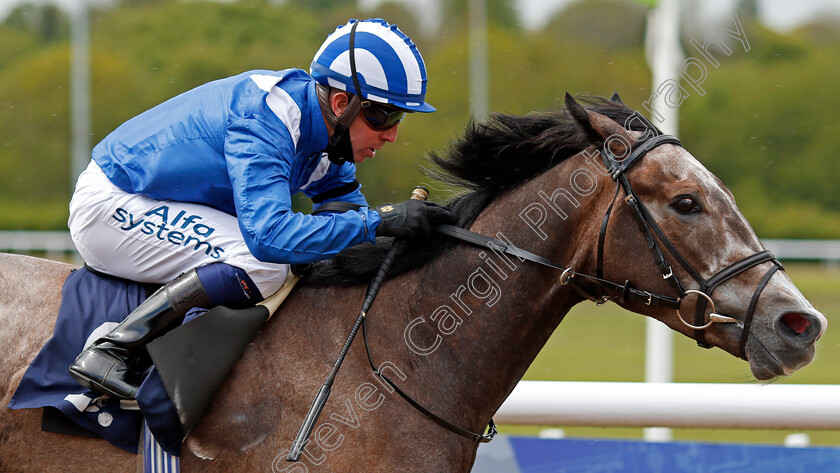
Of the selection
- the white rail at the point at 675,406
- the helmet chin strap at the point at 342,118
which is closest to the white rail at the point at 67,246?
the white rail at the point at 675,406

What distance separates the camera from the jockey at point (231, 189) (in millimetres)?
2451

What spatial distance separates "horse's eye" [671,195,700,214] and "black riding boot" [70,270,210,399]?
143 centimetres

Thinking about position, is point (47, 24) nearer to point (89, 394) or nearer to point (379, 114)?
point (379, 114)

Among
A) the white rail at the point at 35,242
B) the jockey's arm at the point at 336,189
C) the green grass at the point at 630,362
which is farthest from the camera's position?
the white rail at the point at 35,242

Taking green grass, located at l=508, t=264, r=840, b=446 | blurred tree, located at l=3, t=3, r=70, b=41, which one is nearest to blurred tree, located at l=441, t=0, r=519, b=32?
blurred tree, located at l=3, t=3, r=70, b=41

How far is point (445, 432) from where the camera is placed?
2516 millimetres

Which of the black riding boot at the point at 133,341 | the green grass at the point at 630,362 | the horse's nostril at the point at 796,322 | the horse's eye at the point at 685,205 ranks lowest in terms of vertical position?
the black riding boot at the point at 133,341

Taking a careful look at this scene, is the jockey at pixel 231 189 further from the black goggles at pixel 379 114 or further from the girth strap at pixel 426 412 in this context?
the girth strap at pixel 426 412

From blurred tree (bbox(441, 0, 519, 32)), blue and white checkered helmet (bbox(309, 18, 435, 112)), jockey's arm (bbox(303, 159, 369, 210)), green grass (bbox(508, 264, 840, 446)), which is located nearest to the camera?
blue and white checkered helmet (bbox(309, 18, 435, 112))

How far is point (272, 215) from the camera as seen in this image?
2410mm

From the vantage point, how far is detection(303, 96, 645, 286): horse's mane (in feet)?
8.90

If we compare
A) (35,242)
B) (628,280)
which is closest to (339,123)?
(628,280)

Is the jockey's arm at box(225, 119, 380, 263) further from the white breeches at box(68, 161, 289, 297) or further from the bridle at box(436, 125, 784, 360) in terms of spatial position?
the bridle at box(436, 125, 784, 360)

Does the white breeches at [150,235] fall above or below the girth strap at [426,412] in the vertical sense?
below
